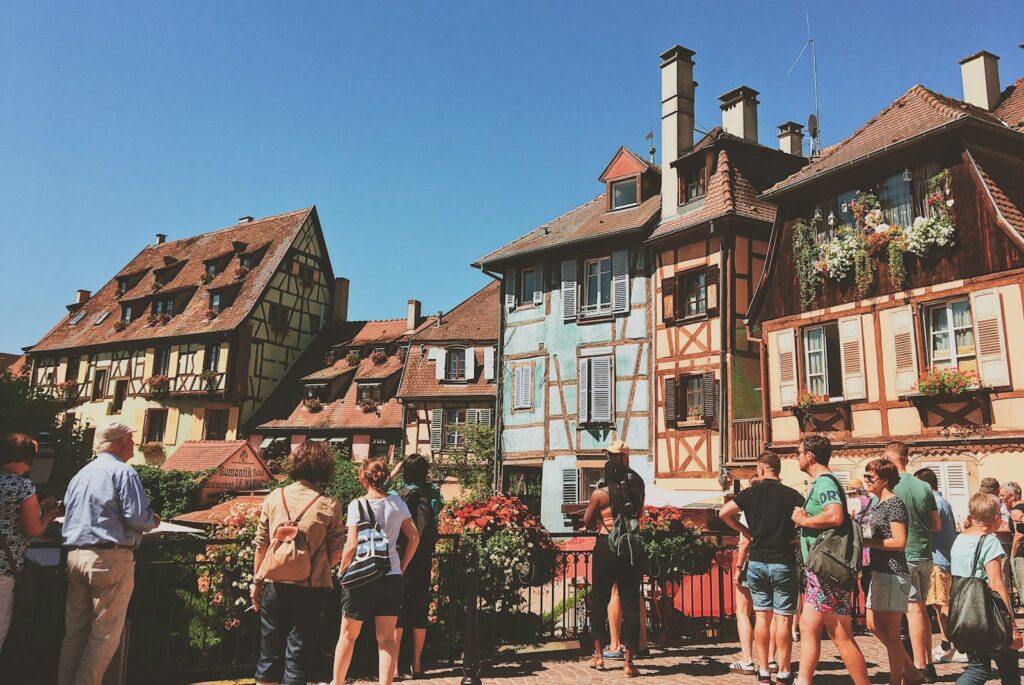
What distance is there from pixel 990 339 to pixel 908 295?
1.80 m

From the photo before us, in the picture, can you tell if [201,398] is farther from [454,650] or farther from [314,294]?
[454,650]

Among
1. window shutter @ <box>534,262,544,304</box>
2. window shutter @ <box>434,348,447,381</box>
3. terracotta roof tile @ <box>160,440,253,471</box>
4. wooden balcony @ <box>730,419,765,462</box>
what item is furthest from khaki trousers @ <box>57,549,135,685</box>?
window shutter @ <box>434,348,447,381</box>

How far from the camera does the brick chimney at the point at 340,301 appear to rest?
42.2 metres

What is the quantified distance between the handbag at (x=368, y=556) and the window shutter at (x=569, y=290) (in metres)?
19.9

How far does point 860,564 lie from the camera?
5.78 m

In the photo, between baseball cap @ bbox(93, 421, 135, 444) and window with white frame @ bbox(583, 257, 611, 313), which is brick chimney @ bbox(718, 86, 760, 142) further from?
baseball cap @ bbox(93, 421, 135, 444)

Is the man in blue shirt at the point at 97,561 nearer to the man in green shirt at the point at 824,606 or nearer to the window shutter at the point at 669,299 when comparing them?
the man in green shirt at the point at 824,606

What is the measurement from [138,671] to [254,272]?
112ft

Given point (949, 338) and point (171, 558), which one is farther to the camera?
point (949, 338)

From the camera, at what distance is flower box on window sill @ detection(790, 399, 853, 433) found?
54.1 feet

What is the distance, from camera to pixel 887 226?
1592 centimetres

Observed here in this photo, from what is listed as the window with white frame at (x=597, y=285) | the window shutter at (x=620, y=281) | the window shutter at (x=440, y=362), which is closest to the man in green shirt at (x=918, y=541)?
the window shutter at (x=620, y=281)

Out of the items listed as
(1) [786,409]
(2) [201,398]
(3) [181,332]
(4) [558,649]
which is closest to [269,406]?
(2) [201,398]

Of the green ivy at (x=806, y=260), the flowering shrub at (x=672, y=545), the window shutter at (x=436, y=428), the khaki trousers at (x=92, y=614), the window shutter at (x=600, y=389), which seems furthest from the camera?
the window shutter at (x=436, y=428)
